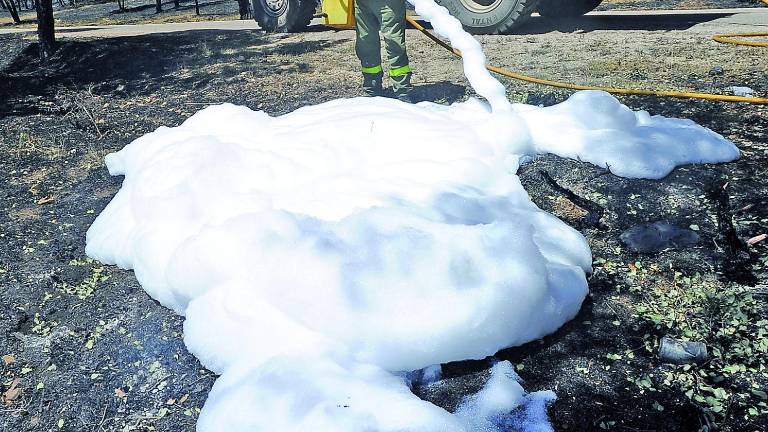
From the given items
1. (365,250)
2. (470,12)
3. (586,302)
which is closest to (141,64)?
(470,12)

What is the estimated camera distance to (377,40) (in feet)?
13.5

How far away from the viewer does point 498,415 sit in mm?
1550

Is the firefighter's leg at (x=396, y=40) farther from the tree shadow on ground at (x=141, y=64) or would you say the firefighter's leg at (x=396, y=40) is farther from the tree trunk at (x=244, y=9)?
the tree trunk at (x=244, y=9)

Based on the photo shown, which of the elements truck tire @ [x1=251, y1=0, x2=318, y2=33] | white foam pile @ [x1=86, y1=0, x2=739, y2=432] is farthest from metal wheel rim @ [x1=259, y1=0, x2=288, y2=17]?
white foam pile @ [x1=86, y1=0, x2=739, y2=432]

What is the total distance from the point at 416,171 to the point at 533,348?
1.00m

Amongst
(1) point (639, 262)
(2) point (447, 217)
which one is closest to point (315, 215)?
(2) point (447, 217)

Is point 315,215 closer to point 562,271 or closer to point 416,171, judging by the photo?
point 416,171

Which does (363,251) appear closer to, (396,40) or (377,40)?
(396,40)

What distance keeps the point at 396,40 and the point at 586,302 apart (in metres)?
2.54

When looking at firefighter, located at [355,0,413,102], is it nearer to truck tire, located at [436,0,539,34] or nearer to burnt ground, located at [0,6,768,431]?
burnt ground, located at [0,6,768,431]

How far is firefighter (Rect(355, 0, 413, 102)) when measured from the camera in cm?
392

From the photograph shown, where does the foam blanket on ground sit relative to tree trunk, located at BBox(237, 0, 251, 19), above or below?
below

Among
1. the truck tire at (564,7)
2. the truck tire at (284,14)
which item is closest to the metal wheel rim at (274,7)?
the truck tire at (284,14)

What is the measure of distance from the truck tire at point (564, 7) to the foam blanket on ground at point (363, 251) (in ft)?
13.4
